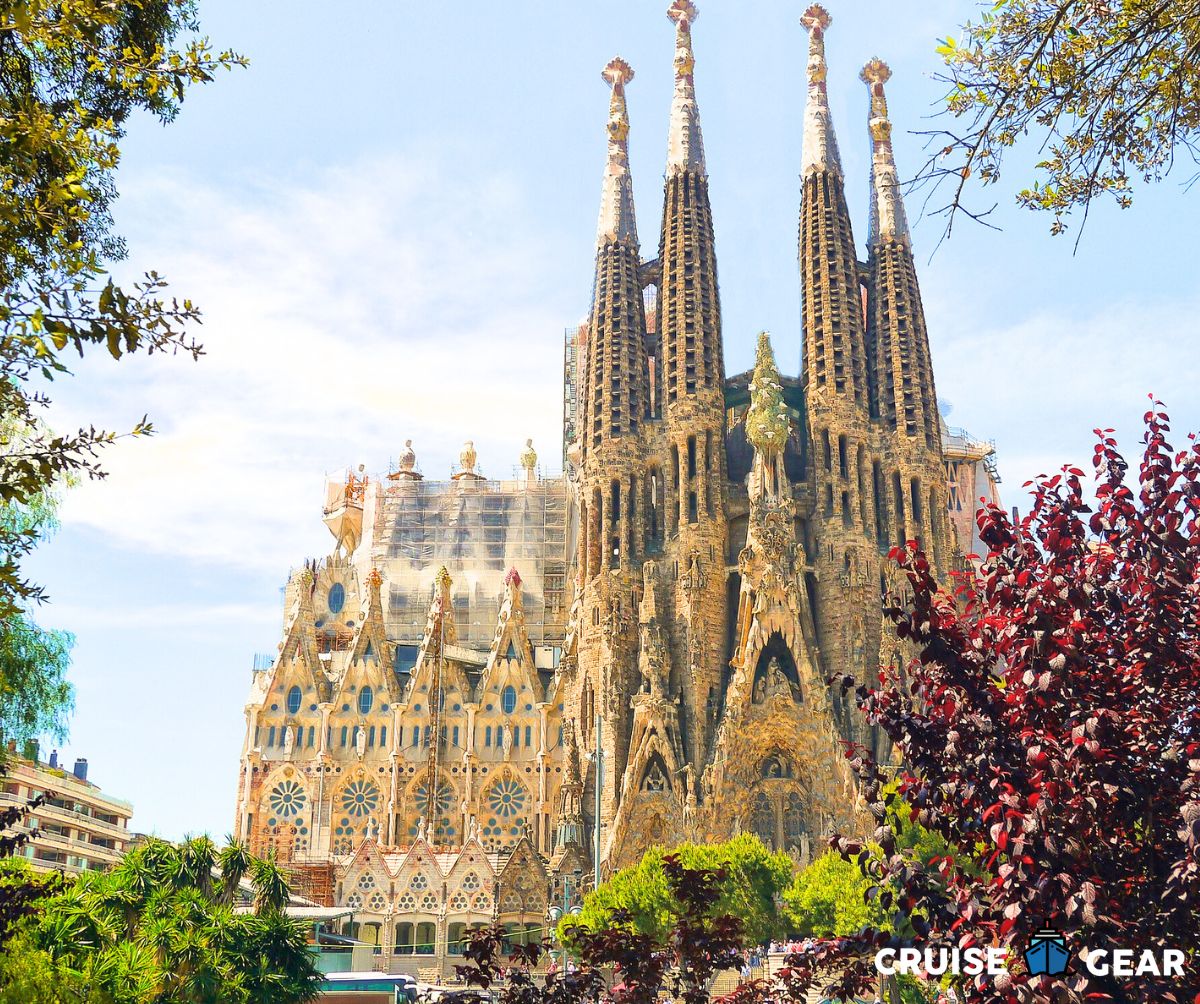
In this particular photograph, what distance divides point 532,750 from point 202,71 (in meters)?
53.3

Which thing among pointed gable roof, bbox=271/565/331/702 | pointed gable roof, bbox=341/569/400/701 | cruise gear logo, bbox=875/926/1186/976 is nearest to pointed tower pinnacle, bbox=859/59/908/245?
pointed gable roof, bbox=341/569/400/701

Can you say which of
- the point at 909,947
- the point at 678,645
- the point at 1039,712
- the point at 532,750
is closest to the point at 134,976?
the point at 909,947

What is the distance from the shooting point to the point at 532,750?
201ft

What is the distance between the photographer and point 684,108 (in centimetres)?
6619

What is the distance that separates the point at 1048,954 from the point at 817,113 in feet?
202

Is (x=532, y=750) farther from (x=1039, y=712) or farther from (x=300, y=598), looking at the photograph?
(x=1039, y=712)

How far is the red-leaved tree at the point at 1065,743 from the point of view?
927cm

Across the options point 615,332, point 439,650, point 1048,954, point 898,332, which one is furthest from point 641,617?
point 1048,954

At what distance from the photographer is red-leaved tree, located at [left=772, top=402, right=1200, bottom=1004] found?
9266 mm

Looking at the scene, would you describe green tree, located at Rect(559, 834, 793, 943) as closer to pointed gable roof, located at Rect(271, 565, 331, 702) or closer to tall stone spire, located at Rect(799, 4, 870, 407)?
tall stone spire, located at Rect(799, 4, 870, 407)

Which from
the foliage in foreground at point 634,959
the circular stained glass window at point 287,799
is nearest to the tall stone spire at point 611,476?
the circular stained glass window at point 287,799

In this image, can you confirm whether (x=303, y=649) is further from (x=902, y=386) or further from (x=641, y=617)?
(x=902, y=386)

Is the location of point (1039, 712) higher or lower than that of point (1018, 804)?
higher

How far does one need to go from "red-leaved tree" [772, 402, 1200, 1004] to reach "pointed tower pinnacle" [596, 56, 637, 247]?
5448 centimetres
